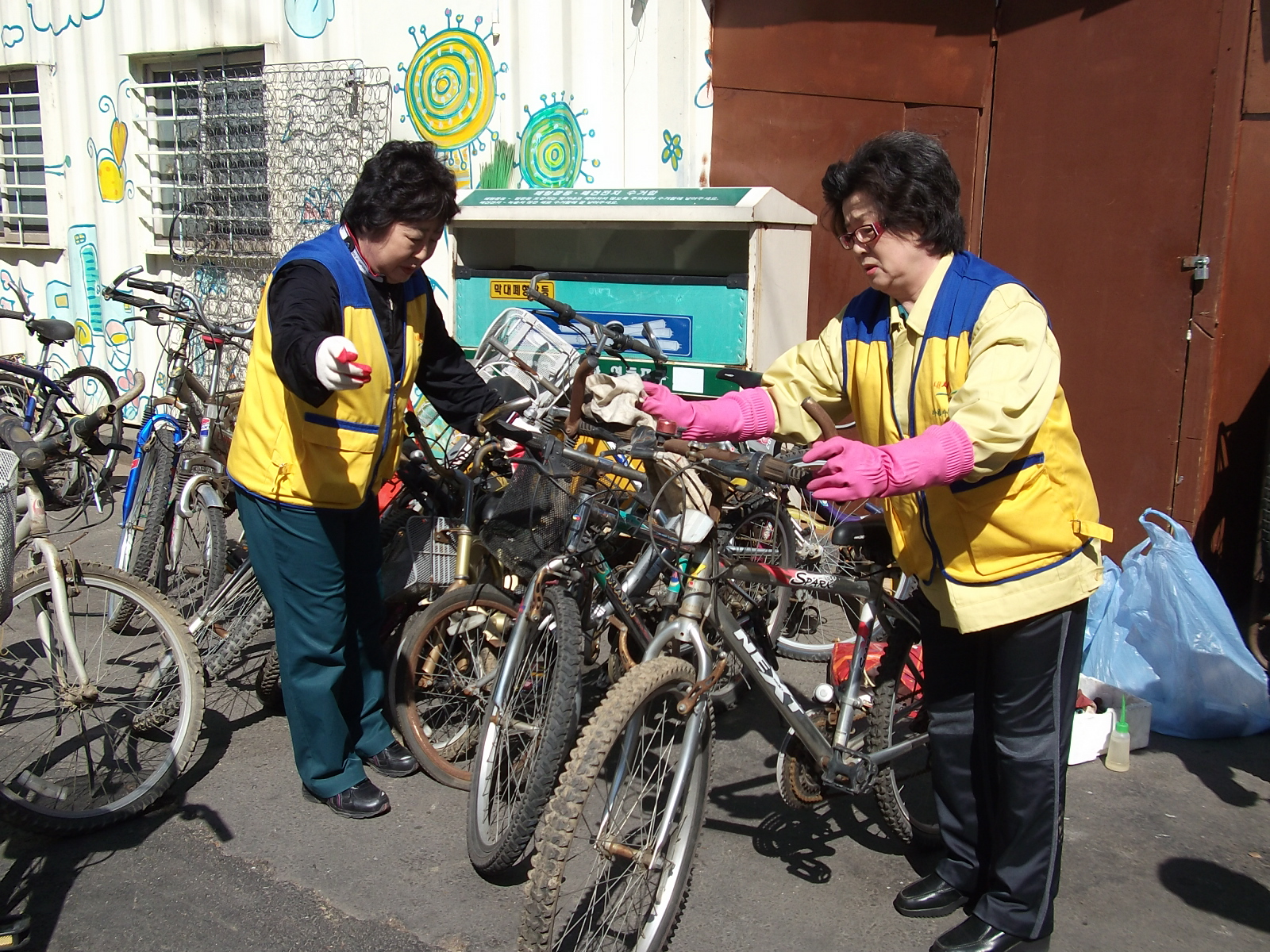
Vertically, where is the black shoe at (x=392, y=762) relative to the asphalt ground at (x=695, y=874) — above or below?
above

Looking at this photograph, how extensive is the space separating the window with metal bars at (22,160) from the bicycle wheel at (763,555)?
702 cm

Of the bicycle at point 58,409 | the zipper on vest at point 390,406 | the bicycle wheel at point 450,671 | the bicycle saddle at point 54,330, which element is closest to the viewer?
the zipper on vest at point 390,406

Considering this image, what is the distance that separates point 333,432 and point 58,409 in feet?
16.3

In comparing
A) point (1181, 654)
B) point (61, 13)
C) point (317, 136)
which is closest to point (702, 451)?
point (1181, 654)

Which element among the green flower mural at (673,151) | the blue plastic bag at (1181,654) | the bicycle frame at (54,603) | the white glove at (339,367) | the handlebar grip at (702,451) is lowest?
the blue plastic bag at (1181,654)

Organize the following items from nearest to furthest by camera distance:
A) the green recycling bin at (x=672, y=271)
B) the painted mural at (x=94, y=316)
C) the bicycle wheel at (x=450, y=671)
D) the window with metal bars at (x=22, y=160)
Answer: the bicycle wheel at (x=450, y=671) → the green recycling bin at (x=672, y=271) → the painted mural at (x=94, y=316) → the window with metal bars at (x=22, y=160)

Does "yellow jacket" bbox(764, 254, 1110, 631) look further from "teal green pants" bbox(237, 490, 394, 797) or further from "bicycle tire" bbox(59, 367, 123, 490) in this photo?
"bicycle tire" bbox(59, 367, 123, 490)

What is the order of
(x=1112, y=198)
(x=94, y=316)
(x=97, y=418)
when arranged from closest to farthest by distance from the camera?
(x=97, y=418), (x=1112, y=198), (x=94, y=316)

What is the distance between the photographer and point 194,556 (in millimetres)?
4523

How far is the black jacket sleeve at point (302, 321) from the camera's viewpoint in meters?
2.61

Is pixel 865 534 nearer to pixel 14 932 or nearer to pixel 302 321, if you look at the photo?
pixel 302 321

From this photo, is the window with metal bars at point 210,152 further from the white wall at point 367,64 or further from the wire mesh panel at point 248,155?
the white wall at point 367,64

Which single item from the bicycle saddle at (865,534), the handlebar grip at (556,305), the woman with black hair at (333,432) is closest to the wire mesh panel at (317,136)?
the handlebar grip at (556,305)

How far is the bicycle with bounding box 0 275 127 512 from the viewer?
4031 mm
